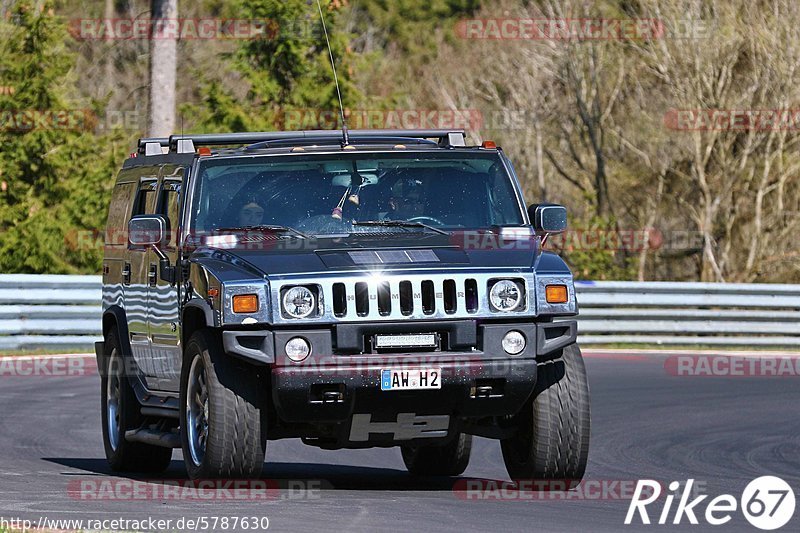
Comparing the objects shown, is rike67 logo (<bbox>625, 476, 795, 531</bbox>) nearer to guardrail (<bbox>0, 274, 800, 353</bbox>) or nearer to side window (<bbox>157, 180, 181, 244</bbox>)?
side window (<bbox>157, 180, 181, 244</bbox>)

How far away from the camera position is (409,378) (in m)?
8.88

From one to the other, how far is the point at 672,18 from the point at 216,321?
21.0 m

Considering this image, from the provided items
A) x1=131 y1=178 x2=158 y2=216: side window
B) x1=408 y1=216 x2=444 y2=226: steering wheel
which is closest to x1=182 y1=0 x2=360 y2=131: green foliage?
x1=131 y1=178 x2=158 y2=216: side window

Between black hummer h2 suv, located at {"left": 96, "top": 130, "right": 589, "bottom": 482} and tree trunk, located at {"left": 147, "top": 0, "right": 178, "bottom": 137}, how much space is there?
524 inches

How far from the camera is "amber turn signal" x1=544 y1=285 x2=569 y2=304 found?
9156 millimetres

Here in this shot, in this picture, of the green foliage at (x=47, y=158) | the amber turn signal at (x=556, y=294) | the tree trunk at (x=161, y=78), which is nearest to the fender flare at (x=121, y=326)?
the amber turn signal at (x=556, y=294)

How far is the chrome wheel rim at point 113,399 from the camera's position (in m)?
11.8

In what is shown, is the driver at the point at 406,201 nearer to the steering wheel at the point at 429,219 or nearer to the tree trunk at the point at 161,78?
the steering wheel at the point at 429,219

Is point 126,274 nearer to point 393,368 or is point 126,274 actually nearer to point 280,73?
point 393,368

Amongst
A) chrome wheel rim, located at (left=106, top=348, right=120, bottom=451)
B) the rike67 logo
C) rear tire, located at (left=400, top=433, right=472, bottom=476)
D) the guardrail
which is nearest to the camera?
the rike67 logo

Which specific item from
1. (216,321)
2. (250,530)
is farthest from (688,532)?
(216,321)

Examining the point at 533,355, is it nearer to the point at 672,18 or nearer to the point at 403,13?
the point at 672,18

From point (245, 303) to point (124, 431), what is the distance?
2.97 meters

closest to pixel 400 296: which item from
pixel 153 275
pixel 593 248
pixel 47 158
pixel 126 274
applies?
pixel 153 275
